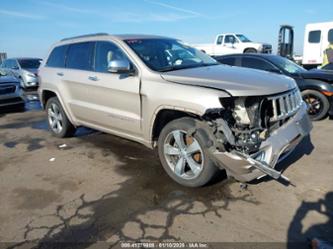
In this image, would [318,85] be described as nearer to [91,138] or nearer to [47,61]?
[91,138]

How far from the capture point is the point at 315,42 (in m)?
17.1

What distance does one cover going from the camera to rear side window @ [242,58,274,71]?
25.2ft

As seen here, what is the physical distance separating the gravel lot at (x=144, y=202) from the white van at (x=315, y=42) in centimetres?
1345

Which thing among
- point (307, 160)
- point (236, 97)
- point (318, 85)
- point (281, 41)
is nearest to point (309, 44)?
point (281, 41)

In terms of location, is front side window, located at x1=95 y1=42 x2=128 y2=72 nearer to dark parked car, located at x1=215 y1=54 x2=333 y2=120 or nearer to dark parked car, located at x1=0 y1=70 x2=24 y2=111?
dark parked car, located at x1=215 y1=54 x2=333 y2=120

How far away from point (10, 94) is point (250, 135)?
8272mm

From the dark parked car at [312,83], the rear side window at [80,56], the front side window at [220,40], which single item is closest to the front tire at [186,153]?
the rear side window at [80,56]

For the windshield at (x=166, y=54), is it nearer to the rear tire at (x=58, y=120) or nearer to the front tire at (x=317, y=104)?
the rear tire at (x=58, y=120)

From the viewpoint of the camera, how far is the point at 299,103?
4254 millimetres

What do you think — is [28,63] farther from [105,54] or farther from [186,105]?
[186,105]

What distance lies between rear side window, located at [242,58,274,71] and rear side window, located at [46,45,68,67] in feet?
14.9

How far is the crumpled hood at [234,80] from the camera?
134 inches

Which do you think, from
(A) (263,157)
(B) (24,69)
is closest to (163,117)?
(A) (263,157)

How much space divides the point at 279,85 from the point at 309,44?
15.6 m
